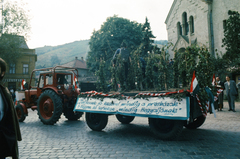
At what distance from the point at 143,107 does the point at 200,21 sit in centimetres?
1942

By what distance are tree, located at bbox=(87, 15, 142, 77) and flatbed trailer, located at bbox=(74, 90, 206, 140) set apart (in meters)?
25.1

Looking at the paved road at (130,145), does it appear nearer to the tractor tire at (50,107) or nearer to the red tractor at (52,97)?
the tractor tire at (50,107)

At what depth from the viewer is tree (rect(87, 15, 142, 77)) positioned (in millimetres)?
31984

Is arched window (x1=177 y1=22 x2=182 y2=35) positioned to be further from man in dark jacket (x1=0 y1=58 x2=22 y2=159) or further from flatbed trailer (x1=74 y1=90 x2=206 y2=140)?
man in dark jacket (x1=0 y1=58 x2=22 y2=159)

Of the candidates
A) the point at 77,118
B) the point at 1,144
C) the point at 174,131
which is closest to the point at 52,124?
the point at 77,118

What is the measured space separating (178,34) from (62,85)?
19662 mm

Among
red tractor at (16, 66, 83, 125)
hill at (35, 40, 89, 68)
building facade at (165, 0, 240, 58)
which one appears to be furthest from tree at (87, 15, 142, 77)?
hill at (35, 40, 89, 68)

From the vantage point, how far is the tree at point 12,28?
29984 mm

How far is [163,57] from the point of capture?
9789mm

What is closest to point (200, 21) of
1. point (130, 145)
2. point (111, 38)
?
point (111, 38)

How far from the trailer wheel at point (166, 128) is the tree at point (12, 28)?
103ft

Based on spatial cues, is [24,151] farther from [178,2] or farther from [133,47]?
[133,47]

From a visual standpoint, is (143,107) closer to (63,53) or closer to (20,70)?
(20,70)

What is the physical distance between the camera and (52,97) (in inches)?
323
